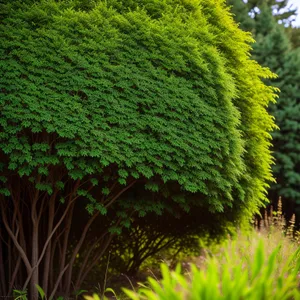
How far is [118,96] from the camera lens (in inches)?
233

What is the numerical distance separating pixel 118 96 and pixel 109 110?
0.26 metres

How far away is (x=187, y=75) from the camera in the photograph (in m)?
6.45

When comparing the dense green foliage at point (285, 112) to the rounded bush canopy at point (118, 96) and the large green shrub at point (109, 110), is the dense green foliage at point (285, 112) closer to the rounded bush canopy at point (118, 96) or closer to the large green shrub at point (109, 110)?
the large green shrub at point (109, 110)

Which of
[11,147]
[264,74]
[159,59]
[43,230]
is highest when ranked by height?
[264,74]

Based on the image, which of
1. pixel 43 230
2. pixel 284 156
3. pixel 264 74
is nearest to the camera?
pixel 43 230

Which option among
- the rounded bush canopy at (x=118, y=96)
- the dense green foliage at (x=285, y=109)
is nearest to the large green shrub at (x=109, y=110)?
the rounded bush canopy at (x=118, y=96)

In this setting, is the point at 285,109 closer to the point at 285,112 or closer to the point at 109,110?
the point at 285,112

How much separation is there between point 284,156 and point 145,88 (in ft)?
32.7

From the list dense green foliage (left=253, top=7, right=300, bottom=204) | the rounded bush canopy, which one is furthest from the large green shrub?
dense green foliage (left=253, top=7, right=300, bottom=204)

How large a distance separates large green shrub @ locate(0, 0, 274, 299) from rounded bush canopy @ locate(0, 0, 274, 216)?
0.01 meters

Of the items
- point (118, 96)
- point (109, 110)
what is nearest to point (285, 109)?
point (118, 96)

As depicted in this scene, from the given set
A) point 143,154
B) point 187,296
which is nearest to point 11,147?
point 143,154

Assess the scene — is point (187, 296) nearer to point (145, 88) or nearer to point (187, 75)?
point (145, 88)

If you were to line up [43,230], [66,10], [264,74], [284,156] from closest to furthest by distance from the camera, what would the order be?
[66,10], [43,230], [264,74], [284,156]
